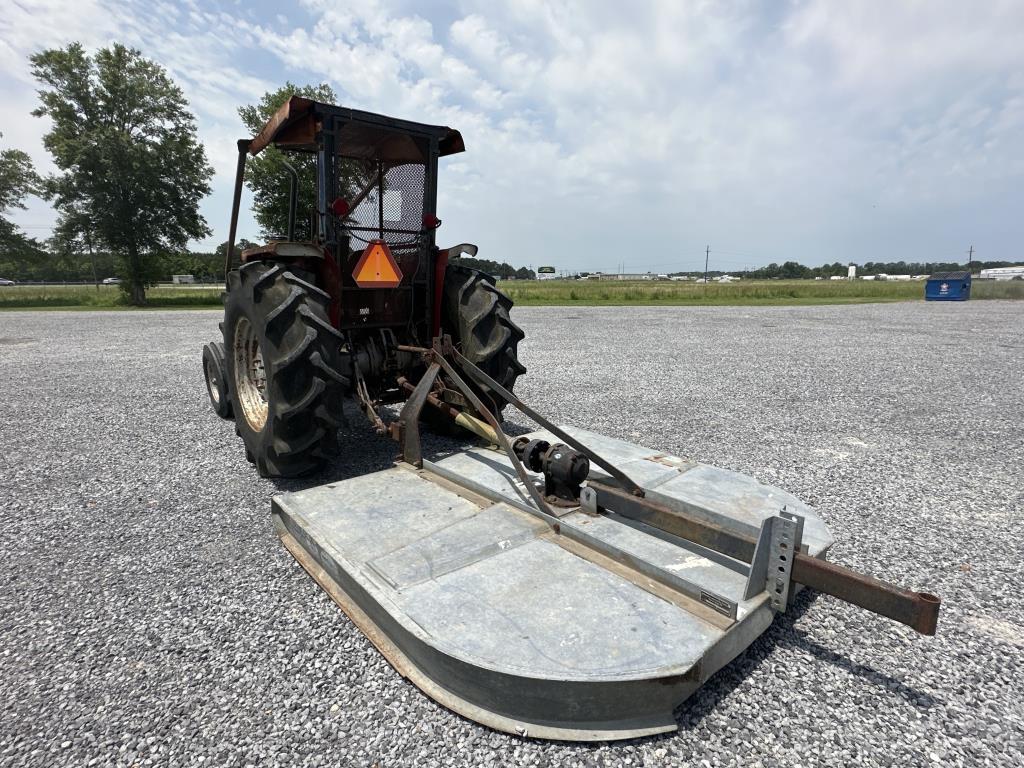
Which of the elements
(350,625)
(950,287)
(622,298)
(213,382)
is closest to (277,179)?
(213,382)

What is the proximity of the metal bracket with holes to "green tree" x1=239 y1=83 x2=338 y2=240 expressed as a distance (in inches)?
146

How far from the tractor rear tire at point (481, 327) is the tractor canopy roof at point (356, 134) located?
970mm

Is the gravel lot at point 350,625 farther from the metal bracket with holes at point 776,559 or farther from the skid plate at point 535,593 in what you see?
the metal bracket with holes at point 776,559

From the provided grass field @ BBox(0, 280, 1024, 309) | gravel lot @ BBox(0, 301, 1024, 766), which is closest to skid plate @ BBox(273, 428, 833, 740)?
gravel lot @ BBox(0, 301, 1024, 766)

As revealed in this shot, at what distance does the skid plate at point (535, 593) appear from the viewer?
5.76 ft

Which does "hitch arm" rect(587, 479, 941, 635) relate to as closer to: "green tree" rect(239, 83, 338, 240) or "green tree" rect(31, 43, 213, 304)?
"green tree" rect(239, 83, 338, 240)

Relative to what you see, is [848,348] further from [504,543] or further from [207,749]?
[207,749]

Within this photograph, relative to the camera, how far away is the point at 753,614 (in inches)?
77.9

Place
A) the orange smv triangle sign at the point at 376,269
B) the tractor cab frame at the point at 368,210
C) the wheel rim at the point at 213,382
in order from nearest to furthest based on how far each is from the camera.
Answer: the tractor cab frame at the point at 368,210
the orange smv triangle sign at the point at 376,269
the wheel rim at the point at 213,382

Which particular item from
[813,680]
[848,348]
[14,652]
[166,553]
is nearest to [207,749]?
[14,652]

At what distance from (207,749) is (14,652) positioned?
1132mm

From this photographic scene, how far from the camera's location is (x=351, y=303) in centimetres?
406

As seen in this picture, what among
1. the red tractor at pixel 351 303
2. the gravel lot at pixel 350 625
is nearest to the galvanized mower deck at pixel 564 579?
the gravel lot at pixel 350 625

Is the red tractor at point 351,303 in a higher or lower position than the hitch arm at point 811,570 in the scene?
higher
